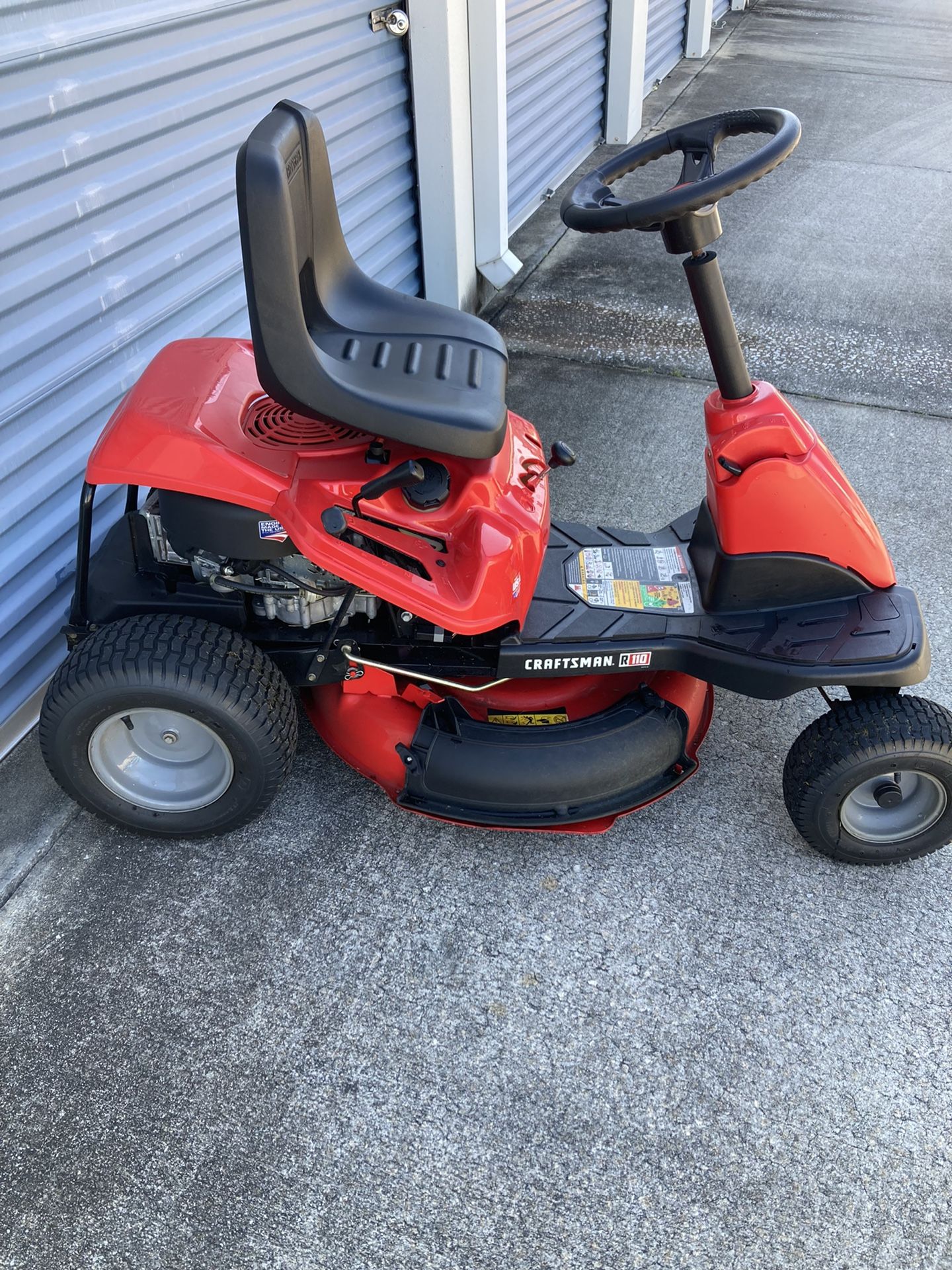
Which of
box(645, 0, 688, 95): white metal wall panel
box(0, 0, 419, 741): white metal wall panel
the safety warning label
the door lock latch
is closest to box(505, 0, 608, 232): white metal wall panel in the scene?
the door lock latch

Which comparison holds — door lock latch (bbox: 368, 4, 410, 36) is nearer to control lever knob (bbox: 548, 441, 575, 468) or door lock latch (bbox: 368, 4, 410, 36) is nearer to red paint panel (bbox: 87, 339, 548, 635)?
red paint panel (bbox: 87, 339, 548, 635)

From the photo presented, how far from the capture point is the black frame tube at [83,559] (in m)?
2.01

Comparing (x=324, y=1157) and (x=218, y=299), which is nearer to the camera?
(x=324, y=1157)

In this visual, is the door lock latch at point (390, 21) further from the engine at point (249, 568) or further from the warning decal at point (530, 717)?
the warning decal at point (530, 717)

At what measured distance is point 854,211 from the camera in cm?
541

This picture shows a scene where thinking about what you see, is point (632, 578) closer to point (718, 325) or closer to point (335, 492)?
point (718, 325)

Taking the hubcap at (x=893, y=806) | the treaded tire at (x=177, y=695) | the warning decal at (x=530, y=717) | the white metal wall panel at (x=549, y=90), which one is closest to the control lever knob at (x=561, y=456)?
the warning decal at (x=530, y=717)

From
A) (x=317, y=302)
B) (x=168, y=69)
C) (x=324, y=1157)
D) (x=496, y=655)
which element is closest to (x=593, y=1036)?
(x=324, y=1157)

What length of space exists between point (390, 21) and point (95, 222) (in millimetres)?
1747

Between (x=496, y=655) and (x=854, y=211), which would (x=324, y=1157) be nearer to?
(x=496, y=655)

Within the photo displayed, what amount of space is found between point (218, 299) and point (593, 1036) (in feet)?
7.32

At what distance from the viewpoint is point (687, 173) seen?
6.48ft

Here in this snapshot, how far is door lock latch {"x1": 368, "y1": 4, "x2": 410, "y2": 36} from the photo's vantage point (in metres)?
3.53

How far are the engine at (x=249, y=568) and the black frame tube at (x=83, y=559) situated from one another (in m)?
0.11
